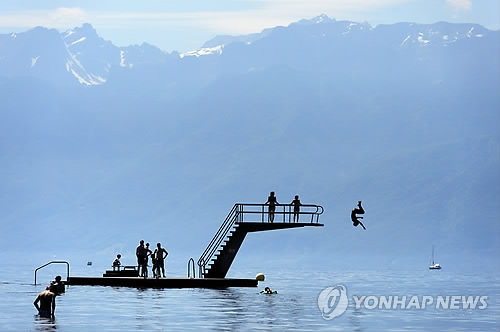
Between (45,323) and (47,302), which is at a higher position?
(47,302)

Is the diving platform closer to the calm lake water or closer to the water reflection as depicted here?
the calm lake water

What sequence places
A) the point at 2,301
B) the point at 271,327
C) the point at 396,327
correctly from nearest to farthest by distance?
1. the point at 271,327
2. the point at 396,327
3. the point at 2,301

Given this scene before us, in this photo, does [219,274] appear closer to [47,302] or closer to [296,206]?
[296,206]

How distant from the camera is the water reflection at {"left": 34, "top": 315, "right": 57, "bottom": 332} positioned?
4525 centimetres

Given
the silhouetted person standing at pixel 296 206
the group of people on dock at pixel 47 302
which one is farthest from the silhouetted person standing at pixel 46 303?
the silhouetted person standing at pixel 296 206

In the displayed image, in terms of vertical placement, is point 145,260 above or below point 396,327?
above

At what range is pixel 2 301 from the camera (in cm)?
6444

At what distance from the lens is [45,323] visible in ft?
158

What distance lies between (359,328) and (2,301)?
72.3ft

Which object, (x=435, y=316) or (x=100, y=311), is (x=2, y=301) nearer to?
(x=100, y=311)

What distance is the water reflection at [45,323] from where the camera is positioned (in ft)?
148

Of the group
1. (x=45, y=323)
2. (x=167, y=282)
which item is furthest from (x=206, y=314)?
(x=167, y=282)

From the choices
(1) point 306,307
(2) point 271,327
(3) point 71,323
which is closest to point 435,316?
(1) point 306,307

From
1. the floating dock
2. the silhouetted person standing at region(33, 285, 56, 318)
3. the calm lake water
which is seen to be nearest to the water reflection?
the calm lake water
